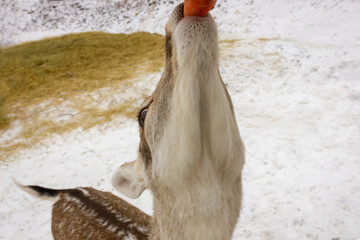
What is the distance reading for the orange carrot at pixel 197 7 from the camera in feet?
3.89

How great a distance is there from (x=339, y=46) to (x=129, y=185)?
759 cm

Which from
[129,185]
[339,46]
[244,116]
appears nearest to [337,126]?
[244,116]

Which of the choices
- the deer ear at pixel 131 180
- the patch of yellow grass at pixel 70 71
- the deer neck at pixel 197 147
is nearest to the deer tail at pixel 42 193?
the deer ear at pixel 131 180

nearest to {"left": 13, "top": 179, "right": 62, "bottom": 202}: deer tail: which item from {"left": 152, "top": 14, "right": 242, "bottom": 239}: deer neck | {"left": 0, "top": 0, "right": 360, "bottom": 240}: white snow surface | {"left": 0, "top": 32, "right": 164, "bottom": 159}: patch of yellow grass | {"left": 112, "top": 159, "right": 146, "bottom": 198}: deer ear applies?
{"left": 0, "top": 0, "right": 360, "bottom": 240}: white snow surface

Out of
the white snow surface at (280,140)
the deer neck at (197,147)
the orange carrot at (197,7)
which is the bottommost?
the white snow surface at (280,140)

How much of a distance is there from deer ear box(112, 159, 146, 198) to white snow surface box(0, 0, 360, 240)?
1.09 meters

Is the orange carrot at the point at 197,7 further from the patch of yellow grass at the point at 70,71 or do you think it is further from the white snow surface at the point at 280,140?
the patch of yellow grass at the point at 70,71

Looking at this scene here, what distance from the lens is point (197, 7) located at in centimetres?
122

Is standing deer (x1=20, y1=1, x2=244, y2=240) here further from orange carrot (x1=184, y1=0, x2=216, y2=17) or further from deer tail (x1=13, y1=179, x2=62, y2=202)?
deer tail (x1=13, y1=179, x2=62, y2=202)

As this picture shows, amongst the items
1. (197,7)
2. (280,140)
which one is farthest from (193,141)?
(280,140)

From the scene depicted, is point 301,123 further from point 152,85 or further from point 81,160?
point 81,160

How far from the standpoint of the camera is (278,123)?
5539mm

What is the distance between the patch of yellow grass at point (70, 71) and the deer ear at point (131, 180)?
4513mm

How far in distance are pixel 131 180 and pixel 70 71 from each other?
26.8 feet
